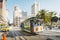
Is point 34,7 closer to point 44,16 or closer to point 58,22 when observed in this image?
point 58,22

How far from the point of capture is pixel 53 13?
56.8 m

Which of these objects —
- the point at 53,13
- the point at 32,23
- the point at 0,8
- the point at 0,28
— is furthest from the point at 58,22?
the point at 32,23

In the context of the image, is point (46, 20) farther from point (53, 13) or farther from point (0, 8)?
point (0, 8)

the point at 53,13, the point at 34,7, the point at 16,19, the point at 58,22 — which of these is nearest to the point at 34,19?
the point at 53,13

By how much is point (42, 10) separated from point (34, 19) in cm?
2314

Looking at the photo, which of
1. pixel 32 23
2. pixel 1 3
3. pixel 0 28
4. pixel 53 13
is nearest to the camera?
pixel 32 23

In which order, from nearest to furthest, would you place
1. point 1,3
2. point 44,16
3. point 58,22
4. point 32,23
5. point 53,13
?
point 32,23 → point 44,16 → point 53,13 → point 1,3 → point 58,22

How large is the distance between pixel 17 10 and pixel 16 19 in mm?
7939

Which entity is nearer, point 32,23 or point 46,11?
point 32,23

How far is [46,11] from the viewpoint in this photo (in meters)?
51.2

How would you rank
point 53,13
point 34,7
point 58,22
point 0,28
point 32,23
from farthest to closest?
point 34,7, point 58,22, point 53,13, point 0,28, point 32,23

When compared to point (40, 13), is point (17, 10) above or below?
above

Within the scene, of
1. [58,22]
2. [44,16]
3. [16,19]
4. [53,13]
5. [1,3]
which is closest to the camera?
[44,16]

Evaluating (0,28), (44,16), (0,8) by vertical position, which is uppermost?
(0,8)
